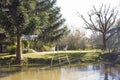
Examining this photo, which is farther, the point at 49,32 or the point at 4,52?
the point at 4,52

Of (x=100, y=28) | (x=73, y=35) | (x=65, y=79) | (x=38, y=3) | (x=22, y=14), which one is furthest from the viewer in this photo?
(x=73, y=35)

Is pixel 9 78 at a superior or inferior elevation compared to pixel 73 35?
inferior

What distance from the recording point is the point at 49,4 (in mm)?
25797

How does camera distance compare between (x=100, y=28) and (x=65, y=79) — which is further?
(x=100, y=28)

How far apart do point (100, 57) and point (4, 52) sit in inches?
444

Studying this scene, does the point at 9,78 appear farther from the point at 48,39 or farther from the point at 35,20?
the point at 48,39

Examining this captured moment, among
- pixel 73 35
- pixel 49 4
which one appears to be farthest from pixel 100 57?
pixel 73 35

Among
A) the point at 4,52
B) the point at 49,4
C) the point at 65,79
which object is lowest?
the point at 65,79

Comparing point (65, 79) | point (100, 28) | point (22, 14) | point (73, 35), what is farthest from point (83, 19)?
point (65, 79)

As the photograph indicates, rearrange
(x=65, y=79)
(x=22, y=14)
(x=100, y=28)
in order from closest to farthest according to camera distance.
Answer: (x=65, y=79) → (x=22, y=14) → (x=100, y=28)

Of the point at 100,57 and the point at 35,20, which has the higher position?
the point at 35,20

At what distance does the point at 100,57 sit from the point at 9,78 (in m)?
13.7

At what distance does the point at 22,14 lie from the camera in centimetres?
2216

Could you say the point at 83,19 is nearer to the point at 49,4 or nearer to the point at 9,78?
the point at 49,4
